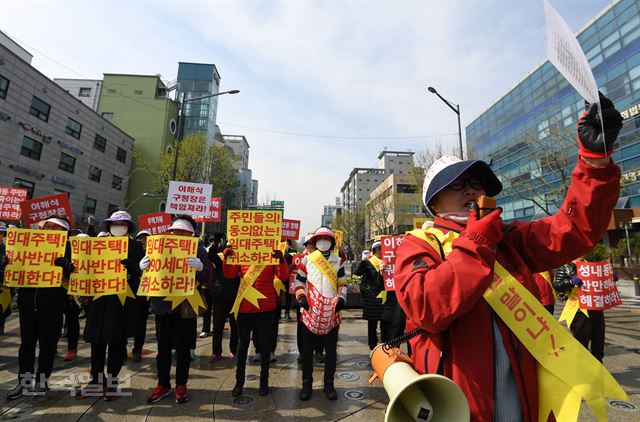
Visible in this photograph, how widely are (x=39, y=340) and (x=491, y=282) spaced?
529cm

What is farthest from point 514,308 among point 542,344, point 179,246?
point 179,246

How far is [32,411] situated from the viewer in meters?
3.68

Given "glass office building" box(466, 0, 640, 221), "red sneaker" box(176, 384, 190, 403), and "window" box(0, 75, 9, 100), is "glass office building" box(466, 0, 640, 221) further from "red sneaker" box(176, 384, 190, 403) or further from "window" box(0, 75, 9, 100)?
"window" box(0, 75, 9, 100)

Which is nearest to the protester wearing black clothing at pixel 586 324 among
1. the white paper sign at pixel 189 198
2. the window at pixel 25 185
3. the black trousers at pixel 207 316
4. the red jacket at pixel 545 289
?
the red jacket at pixel 545 289

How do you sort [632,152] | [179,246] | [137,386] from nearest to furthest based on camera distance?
1. [179,246]
2. [137,386]
3. [632,152]

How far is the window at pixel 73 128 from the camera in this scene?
25344mm

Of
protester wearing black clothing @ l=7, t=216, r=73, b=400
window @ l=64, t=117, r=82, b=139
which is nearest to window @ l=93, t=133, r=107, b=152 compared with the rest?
window @ l=64, t=117, r=82, b=139

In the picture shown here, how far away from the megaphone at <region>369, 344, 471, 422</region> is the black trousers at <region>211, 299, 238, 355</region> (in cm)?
478

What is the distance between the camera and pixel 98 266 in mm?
4102

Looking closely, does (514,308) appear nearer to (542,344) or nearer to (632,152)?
(542,344)

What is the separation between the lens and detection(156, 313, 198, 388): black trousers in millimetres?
4035

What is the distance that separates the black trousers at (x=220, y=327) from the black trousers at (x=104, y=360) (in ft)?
5.67

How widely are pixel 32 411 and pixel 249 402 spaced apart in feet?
7.90

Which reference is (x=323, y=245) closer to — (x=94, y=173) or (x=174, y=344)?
(x=174, y=344)
